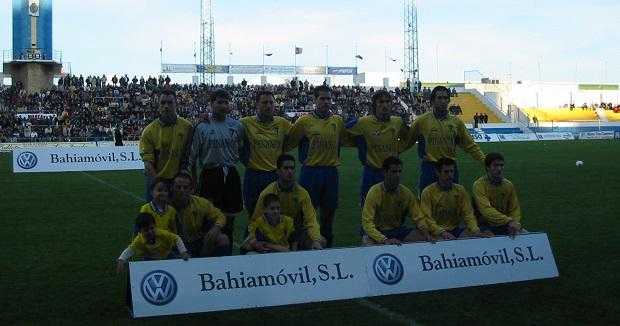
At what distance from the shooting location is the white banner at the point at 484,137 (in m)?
42.0

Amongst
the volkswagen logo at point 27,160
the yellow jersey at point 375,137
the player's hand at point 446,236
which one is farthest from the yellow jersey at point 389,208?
the volkswagen logo at point 27,160

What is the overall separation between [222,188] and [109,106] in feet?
121

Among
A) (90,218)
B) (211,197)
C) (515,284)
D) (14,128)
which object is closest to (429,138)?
(515,284)

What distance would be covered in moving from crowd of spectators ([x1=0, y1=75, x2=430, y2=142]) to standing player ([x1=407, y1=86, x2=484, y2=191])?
25238 mm

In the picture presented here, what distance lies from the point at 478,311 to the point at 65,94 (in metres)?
40.3

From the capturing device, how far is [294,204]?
7289mm

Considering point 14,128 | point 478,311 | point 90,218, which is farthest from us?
point 14,128

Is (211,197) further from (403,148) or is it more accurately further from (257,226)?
(403,148)

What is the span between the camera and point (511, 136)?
1789 inches

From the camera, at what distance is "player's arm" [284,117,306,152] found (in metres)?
7.91

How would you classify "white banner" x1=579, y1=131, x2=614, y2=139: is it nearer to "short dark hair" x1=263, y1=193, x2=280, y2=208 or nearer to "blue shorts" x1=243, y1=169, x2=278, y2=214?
"blue shorts" x1=243, y1=169, x2=278, y2=214

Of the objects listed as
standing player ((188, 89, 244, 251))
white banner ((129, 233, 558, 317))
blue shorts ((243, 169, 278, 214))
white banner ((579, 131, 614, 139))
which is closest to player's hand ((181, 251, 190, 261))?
white banner ((129, 233, 558, 317))

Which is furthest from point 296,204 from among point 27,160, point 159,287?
point 27,160

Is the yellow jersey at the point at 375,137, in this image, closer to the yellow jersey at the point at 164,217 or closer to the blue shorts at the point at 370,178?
the blue shorts at the point at 370,178
